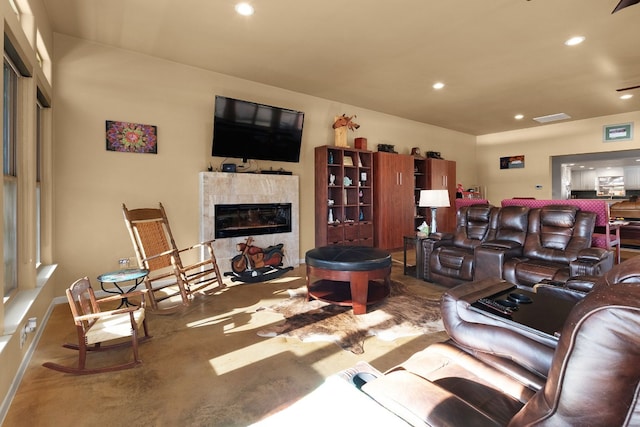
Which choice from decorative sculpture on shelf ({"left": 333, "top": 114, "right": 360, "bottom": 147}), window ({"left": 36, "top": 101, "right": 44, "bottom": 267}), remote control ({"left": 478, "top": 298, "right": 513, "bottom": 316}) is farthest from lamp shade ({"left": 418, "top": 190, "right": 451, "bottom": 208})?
window ({"left": 36, "top": 101, "right": 44, "bottom": 267})

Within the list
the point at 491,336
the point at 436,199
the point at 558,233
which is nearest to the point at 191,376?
the point at 491,336

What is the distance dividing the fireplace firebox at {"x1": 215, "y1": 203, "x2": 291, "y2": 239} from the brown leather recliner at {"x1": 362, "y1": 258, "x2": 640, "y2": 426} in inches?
150

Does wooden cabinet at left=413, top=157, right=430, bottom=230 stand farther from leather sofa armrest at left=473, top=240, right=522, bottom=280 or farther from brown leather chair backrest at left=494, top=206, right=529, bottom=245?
leather sofa armrest at left=473, top=240, right=522, bottom=280

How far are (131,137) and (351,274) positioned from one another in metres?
3.20

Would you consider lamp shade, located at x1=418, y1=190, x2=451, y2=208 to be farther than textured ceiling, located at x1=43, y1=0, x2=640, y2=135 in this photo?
Yes

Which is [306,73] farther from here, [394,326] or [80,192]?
[394,326]

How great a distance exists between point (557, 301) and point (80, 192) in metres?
A: 4.65

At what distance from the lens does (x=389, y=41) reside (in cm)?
372

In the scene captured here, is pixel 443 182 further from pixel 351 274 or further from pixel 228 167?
pixel 351 274

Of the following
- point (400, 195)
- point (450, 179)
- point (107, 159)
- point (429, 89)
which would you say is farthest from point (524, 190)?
point (107, 159)

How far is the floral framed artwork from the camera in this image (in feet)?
12.6

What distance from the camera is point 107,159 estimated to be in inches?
151

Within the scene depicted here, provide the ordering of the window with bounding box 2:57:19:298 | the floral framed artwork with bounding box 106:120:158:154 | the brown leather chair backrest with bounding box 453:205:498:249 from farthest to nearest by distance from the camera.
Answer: the brown leather chair backrest with bounding box 453:205:498:249
the floral framed artwork with bounding box 106:120:158:154
the window with bounding box 2:57:19:298

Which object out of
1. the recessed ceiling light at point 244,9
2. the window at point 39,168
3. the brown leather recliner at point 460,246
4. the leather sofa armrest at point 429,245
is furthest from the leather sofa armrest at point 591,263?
the window at point 39,168
